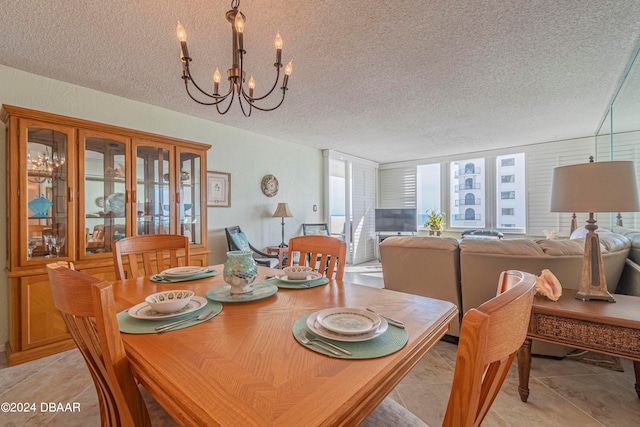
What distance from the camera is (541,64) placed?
2.33 meters

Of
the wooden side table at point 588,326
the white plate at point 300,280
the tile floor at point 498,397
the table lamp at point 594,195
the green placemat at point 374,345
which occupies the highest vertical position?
the table lamp at point 594,195

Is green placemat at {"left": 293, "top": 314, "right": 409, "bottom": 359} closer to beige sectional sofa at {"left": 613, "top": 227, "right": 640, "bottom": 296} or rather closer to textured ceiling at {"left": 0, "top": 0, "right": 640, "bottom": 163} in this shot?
textured ceiling at {"left": 0, "top": 0, "right": 640, "bottom": 163}

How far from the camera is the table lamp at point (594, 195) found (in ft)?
5.19

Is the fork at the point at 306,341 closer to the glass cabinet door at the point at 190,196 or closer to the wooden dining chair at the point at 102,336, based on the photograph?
the wooden dining chair at the point at 102,336

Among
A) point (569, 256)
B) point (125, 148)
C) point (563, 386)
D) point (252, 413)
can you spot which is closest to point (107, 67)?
point (125, 148)

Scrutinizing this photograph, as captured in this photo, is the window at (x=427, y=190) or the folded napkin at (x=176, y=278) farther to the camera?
the window at (x=427, y=190)

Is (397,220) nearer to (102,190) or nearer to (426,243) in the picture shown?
(426,243)

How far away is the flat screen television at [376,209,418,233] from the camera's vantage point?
20.6ft

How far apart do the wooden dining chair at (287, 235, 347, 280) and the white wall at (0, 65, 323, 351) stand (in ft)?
7.36

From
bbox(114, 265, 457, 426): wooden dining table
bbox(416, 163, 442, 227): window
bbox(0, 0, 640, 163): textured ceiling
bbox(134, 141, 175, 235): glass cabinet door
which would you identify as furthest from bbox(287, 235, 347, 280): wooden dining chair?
bbox(416, 163, 442, 227): window

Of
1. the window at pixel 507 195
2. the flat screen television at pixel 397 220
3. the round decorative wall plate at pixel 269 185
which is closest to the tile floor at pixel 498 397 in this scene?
the round decorative wall plate at pixel 269 185

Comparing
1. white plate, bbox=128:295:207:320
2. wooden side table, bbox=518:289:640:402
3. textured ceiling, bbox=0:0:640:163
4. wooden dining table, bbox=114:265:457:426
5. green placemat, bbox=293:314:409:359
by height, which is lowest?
wooden side table, bbox=518:289:640:402

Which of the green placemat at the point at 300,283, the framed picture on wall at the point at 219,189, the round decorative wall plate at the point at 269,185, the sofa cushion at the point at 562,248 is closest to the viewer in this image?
the green placemat at the point at 300,283

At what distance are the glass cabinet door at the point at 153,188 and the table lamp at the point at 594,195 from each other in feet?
10.9
